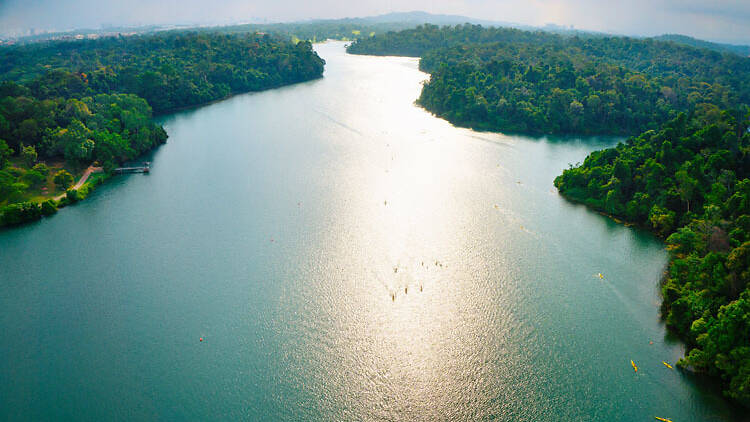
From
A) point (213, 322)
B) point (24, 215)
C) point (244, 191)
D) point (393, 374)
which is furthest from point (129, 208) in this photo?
point (393, 374)

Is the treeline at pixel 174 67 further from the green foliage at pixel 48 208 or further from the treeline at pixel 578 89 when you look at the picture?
the treeline at pixel 578 89

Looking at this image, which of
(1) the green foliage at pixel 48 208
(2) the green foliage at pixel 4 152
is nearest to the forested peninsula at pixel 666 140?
(1) the green foliage at pixel 48 208

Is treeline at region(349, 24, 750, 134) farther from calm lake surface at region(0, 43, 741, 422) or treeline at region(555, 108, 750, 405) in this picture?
calm lake surface at region(0, 43, 741, 422)

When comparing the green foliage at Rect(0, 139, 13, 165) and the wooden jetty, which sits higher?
the green foliage at Rect(0, 139, 13, 165)

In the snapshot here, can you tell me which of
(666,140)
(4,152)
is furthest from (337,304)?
(4,152)

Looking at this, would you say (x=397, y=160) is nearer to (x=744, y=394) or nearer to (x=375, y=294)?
(x=375, y=294)

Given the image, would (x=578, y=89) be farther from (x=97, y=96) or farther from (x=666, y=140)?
(x=97, y=96)

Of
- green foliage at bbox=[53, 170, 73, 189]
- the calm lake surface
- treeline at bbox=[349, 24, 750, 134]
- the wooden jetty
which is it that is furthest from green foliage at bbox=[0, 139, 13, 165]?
treeline at bbox=[349, 24, 750, 134]
